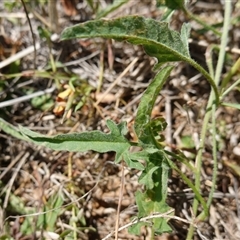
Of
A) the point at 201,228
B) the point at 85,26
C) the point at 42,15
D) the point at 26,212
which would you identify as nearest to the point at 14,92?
the point at 42,15

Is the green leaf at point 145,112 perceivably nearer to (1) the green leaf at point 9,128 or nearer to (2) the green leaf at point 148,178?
(2) the green leaf at point 148,178

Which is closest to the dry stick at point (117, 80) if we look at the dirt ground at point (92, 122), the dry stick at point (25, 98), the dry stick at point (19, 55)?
the dirt ground at point (92, 122)

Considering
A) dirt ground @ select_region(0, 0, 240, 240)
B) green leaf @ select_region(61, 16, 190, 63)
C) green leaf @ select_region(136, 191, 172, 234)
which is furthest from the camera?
dirt ground @ select_region(0, 0, 240, 240)

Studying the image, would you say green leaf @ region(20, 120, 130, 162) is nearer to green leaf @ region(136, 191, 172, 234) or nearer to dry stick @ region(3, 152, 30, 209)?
green leaf @ region(136, 191, 172, 234)

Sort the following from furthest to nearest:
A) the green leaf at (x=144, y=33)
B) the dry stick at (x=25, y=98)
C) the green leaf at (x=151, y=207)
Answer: the dry stick at (x=25, y=98), the green leaf at (x=151, y=207), the green leaf at (x=144, y=33)

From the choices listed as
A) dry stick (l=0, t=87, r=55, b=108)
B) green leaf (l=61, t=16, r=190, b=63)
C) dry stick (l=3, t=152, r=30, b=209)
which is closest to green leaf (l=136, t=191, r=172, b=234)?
green leaf (l=61, t=16, r=190, b=63)

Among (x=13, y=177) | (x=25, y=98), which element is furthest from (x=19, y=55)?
(x=13, y=177)
